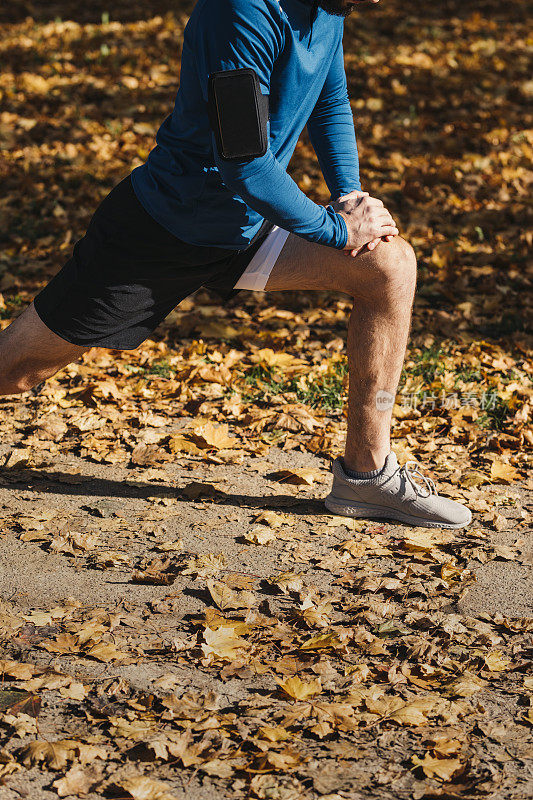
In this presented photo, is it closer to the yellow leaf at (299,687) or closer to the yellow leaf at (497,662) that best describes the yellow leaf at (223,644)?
the yellow leaf at (299,687)

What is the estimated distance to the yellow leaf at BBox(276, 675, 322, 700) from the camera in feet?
8.09

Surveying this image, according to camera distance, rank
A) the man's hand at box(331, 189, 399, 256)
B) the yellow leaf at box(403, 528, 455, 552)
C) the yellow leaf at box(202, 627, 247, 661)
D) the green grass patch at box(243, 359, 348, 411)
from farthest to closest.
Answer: the green grass patch at box(243, 359, 348, 411), the yellow leaf at box(403, 528, 455, 552), the man's hand at box(331, 189, 399, 256), the yellow leaf at box(202, 627, 247, 661)

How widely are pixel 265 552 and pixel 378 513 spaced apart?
53cm

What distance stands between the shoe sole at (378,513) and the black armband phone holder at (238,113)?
149 centimetres

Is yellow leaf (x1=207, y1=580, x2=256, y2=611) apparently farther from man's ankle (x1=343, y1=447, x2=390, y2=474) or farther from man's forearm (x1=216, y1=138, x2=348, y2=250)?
man's forearm (x1=216, y1=138, x2=348, y2=250)

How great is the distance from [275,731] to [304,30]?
2016 mm

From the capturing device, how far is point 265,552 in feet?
10.8

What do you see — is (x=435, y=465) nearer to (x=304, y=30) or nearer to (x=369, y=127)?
(x=304, y=30)

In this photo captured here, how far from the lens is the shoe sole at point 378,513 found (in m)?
3.47

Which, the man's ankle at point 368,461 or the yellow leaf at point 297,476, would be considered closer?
the man's ankle at point 368,461

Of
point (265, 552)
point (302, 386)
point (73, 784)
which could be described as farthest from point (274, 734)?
point (302, 386)

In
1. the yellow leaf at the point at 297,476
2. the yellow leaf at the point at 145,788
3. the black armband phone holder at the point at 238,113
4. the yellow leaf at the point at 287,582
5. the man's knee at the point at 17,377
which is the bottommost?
the yellow leaf at the point at 297,476

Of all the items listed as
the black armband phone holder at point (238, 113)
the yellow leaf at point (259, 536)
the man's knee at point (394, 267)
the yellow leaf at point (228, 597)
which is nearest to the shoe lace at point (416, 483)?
the yellow leaf at point (259, 536)

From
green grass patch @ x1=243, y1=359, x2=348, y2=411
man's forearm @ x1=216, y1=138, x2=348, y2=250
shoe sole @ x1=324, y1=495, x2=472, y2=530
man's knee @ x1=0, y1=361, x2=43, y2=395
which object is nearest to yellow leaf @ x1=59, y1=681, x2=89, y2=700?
man's knee @ x1=0, y1=361, x2=43, y2=395
